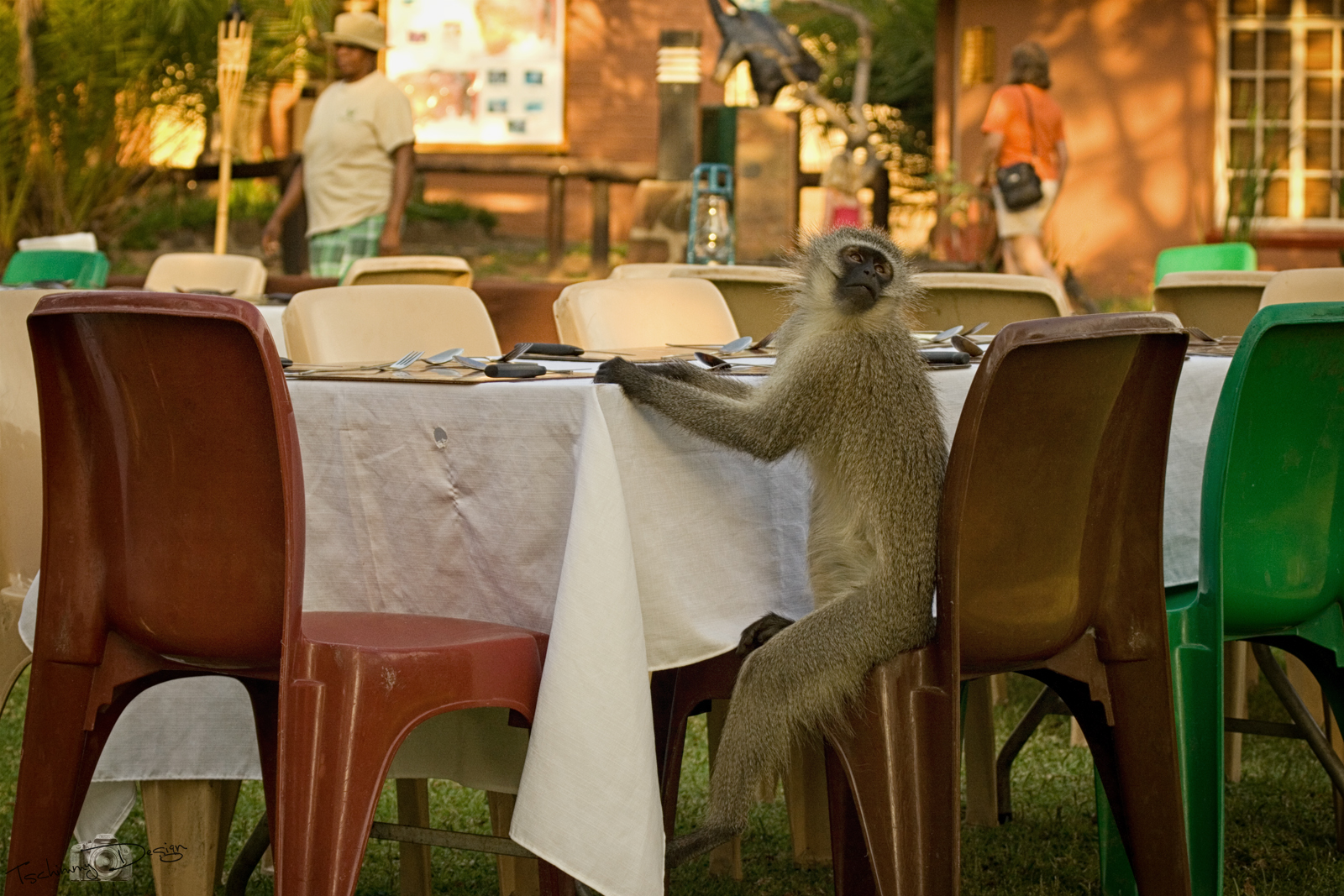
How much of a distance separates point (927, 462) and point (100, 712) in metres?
1.25

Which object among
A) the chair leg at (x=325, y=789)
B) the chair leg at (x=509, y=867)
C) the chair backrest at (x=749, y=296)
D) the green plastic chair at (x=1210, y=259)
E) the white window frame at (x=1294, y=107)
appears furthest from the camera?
the white window frame at (x=1294, y=107)

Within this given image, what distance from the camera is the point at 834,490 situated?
96.9 inches

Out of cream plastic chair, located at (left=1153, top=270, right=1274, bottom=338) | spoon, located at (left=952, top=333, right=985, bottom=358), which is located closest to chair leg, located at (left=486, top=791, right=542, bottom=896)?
spoon, located at (left=952, top=333, right=985, bottom=358)

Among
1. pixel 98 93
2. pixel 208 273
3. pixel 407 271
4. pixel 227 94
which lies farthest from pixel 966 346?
pixel 98 93

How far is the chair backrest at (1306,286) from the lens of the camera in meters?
4.21

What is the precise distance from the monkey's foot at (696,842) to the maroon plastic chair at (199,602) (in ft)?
0.54

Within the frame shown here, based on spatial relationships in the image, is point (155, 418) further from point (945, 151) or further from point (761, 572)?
point (945, 151)

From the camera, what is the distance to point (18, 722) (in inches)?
165

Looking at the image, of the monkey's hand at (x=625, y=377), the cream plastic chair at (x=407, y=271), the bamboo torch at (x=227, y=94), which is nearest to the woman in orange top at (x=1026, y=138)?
the bamboo torch at (x=227, y=94)

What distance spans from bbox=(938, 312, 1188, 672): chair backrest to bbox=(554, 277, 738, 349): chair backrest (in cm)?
157

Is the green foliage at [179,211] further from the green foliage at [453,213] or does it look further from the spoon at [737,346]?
the spoon at [737,346]

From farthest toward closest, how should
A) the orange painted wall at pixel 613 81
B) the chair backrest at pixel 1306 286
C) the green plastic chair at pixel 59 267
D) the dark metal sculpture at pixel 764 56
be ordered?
1. the orange painted wall at pixel 613 81
2. the dark metal sculpture at pixel 764 56
3. the green plastic chair at pixel 59 267
4. the chair backrest at pixel 1306 286

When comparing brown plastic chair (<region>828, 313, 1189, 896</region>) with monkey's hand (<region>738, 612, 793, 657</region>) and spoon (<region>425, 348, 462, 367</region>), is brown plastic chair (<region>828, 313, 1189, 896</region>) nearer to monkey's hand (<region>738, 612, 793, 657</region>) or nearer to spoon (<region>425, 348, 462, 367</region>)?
monkey's hand (<region>738, 612, 793, 657</region>)

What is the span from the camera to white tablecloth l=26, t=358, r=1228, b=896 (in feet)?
6.92
